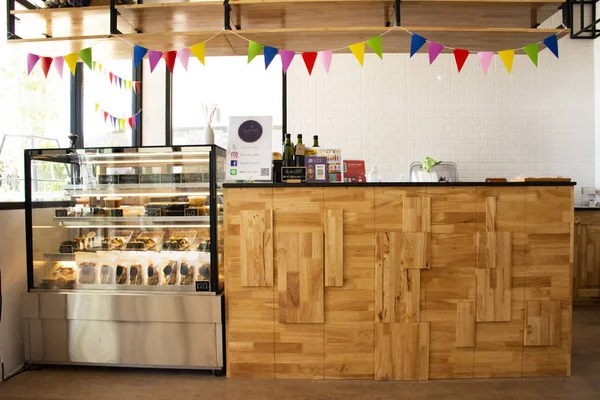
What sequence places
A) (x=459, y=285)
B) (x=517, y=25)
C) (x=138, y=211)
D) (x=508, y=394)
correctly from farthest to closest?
(x=517, y=25)
(x=138, y=211)
(x=459, y=285)
(x=508, y=394)

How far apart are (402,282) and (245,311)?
1009 millimetres

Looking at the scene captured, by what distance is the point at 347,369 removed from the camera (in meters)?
2.73

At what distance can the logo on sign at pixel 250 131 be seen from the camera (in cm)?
301

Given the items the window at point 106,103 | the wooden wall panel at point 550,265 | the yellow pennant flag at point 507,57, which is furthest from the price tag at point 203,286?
the yellow pennant flag at point 507,57

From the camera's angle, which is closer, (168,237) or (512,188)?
(512,188)

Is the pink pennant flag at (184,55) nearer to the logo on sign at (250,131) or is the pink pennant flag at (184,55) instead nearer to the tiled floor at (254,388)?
the logo on sign at (250,131)

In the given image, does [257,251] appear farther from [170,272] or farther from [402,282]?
[402,282]

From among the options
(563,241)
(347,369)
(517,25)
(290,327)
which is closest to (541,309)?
(563,241)

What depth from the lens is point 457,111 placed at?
17.0 feet

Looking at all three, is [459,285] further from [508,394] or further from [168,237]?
[168,237]

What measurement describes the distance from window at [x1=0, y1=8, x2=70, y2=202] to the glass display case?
7.3 inches

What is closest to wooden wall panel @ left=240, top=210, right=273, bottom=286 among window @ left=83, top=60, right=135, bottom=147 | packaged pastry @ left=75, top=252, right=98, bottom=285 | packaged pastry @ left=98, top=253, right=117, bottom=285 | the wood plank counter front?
the wood plank counter front

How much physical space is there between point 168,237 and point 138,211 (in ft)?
0.87

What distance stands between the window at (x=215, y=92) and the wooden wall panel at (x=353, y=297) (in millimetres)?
2731
